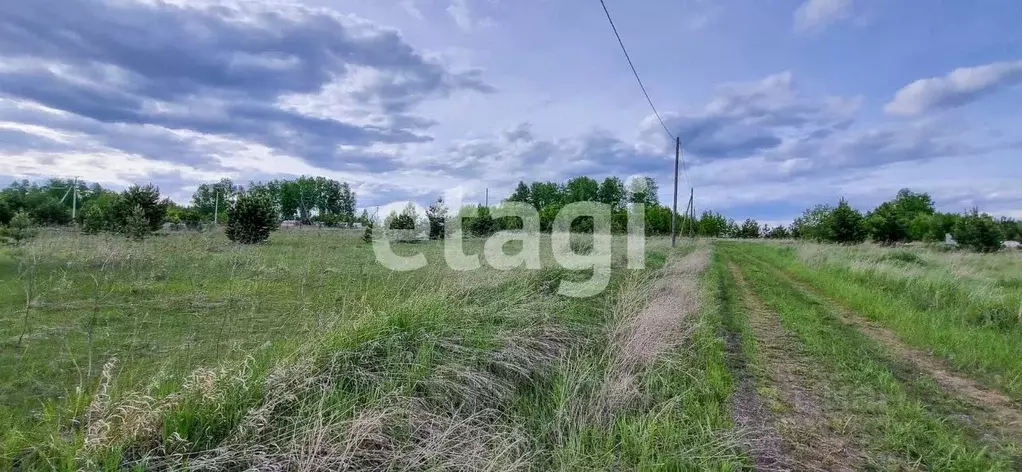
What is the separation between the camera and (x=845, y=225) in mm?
43500

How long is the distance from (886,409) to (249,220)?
22.9 meters

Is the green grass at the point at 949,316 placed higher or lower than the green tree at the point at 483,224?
lower

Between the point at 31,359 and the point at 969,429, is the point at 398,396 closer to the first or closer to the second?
the point at 31,359

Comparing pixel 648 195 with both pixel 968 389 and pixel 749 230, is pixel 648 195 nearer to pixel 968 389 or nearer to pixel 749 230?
pixel 749 230

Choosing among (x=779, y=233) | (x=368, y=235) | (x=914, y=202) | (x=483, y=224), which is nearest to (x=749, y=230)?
(x=779, y=233)

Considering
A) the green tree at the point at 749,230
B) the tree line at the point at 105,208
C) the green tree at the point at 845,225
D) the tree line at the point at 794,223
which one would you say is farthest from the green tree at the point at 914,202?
the tree line at the point at 105,208

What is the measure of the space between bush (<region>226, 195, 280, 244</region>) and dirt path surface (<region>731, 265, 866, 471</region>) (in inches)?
815

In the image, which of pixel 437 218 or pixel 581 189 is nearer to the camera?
pixel 437 218

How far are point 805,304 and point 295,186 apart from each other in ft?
323

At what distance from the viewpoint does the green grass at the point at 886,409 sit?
9.99 ft

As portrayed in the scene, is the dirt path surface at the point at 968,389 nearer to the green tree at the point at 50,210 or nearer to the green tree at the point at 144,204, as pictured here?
the green tree at the point at 144,204

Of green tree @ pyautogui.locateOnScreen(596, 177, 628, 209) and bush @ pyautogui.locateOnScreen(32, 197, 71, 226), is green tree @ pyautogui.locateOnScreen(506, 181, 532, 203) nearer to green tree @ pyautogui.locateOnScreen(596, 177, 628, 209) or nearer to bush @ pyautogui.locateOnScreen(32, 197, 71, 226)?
green tree @ pyautogui.locateOnScreen(596, 177, 628, 209)

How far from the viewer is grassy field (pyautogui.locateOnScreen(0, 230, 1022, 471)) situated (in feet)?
8.81

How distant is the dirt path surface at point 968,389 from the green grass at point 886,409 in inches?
8.7
